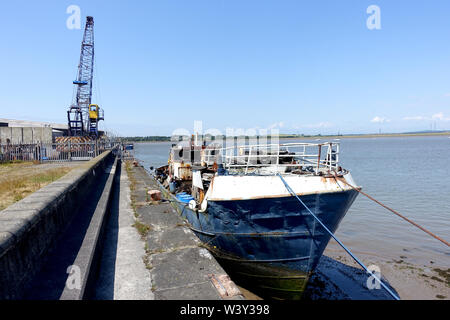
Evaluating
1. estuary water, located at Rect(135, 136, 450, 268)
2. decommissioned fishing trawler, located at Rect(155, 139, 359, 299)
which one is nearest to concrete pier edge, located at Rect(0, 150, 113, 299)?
decommissioned fishing trawler, located at Rect(155, 139, 359, 299)

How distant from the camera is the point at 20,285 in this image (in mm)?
3105

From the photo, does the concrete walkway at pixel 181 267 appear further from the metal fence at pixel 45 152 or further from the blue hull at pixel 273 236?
the metal fence at pixel 45 152

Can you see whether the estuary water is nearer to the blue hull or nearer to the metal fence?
the blue hull

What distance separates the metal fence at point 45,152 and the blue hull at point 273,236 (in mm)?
17857

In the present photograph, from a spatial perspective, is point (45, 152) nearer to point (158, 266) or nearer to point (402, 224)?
point (158, 266)

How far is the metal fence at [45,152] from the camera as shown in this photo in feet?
60.8

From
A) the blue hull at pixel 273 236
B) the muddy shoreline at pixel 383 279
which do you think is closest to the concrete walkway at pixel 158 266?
the blue hull at pixel 273 236

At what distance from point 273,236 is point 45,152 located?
824 inches

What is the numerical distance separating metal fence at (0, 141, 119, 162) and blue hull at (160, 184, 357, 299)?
1786 cm

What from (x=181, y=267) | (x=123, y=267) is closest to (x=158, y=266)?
(x=181, y=267)

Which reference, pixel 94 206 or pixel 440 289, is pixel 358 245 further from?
pixel 94 206

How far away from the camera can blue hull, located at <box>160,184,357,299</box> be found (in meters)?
5.66

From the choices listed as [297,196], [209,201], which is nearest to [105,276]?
[209,201]

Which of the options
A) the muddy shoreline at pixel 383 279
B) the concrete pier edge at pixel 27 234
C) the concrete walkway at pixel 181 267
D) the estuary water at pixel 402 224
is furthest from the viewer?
the estuary water at pixel 402 224
